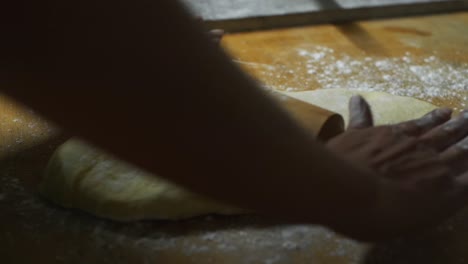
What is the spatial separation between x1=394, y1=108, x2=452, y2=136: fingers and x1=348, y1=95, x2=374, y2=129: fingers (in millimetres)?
69

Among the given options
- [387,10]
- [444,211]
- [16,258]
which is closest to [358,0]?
[387,10]

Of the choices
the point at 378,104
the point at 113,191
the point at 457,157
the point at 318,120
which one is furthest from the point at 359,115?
the point at 113,191

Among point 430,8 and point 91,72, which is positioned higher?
point 91,72

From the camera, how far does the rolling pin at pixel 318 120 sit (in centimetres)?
137

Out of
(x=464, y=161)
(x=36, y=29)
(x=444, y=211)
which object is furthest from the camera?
(x=464, y=161)

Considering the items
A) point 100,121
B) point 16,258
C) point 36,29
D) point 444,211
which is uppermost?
point 36,29

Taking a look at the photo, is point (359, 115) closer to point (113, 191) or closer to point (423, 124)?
point (423, 124)

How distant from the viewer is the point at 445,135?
123 centimetres

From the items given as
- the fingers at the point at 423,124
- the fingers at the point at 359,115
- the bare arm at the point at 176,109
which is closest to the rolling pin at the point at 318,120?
the fingers at the point at 359,115

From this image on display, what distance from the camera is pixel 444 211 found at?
3.40ft

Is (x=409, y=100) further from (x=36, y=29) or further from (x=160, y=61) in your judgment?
(x=36, y=29)

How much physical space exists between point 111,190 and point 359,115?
56 cm

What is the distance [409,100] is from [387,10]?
103cm

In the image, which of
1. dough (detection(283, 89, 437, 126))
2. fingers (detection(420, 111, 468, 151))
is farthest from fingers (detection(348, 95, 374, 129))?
dough (detection(283, 89, 437, 126))
